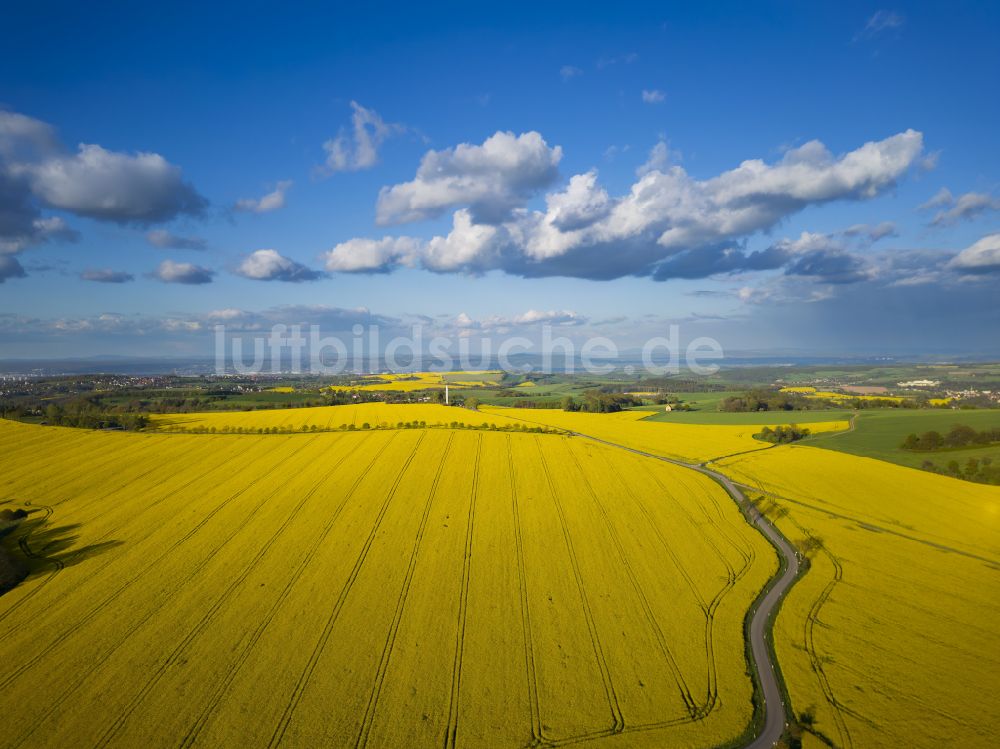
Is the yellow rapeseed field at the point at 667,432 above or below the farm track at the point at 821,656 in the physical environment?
above

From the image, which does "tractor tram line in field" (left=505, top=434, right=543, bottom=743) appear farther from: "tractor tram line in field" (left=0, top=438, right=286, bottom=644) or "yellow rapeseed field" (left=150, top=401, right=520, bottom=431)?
"yellow rapeseed field" (left=150, top=401, right=520, bottom=431)

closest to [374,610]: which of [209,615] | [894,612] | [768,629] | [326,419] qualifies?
[209,615]

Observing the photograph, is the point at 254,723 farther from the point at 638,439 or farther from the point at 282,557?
the point at 638,439

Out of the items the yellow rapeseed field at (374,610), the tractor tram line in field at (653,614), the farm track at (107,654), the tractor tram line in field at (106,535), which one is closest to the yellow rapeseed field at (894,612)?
the yellow rapeseed field at (374,610)

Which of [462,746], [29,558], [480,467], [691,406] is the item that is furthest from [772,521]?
[691,406]

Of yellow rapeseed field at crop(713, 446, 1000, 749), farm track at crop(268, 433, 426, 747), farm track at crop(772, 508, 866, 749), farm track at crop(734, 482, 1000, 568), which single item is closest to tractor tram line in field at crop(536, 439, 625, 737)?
yellow rapeseed field at crop(713, 446, 1000, 749)

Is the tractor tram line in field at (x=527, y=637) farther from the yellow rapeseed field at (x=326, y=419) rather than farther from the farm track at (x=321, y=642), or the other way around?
the yellow rapeseed field at (x=326, y=419)
